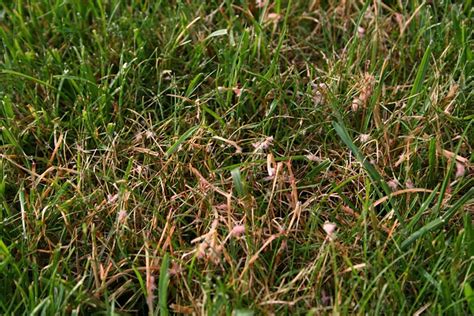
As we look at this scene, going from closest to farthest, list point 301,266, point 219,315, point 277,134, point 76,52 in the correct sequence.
Result: point 219,315, point 301,266, point 277,134, point 76,52

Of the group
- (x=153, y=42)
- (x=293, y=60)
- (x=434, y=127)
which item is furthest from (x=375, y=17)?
(x=153, y=42)

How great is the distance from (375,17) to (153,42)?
62cm

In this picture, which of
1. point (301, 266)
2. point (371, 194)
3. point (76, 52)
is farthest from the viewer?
point (76, 52)

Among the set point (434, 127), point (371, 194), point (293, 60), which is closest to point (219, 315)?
point (371, 194)

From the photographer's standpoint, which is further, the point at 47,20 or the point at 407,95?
the point at 47,20

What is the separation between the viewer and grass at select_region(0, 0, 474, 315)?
1.77 meters

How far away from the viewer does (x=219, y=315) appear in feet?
5.58

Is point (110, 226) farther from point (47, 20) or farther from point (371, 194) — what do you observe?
point (47, 20)

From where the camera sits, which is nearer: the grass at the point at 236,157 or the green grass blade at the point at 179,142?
the grass at the point at 236,157

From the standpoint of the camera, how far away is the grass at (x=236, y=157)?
1772 millimetres

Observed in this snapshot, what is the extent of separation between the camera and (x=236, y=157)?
210cm

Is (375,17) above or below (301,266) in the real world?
above

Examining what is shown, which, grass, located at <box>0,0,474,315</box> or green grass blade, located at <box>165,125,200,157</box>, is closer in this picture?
grass, located at <box>0,0,474,315</box>

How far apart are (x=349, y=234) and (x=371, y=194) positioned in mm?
154
